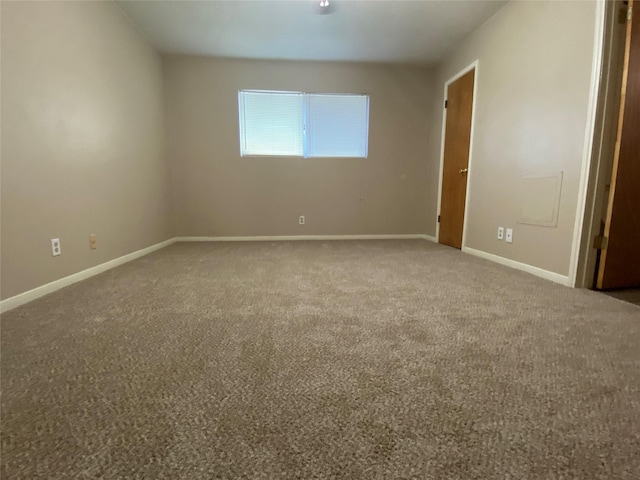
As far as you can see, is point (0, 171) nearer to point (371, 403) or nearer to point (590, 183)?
point (371, 403)

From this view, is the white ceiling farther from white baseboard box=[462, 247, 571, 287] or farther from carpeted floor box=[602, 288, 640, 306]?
carpeted floor box=[602, 288, 640, 306]

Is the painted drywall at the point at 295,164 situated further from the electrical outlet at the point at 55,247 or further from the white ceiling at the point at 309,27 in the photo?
the electrical outlet at the point at 55,247

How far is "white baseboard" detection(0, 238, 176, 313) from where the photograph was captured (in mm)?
1732

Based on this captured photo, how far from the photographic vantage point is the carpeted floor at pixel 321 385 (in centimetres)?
71

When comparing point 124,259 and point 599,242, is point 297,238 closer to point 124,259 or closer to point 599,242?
point 124,259

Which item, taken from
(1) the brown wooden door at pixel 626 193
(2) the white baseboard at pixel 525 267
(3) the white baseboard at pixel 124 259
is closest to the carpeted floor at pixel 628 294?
(1) the brown wooden door at pixel 626 193

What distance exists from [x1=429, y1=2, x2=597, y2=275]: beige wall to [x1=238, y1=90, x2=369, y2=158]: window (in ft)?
5.01

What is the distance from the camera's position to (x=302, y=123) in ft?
14.0

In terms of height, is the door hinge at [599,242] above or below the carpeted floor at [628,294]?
above

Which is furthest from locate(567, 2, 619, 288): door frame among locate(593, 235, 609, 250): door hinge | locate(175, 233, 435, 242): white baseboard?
locate(175, 233, 435, 242): white baseboard

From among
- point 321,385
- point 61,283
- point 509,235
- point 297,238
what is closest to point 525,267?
point 509,235

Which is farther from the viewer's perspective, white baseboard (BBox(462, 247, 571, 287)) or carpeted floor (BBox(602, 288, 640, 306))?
white baseboard (BBox(462, 247, 571, 287))

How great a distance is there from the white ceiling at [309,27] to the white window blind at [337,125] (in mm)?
541

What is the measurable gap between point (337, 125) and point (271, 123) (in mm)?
952
